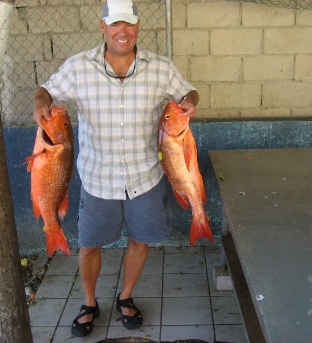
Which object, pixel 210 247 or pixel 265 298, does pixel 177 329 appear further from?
pixel 265 298

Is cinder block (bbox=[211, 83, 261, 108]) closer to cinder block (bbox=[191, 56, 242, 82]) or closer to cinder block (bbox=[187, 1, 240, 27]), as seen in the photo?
cinder block (bbox=[191, 56, 242, 82])

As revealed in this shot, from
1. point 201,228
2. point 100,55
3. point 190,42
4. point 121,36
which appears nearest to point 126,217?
point 201,228

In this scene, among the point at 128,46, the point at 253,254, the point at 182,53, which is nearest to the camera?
the point at 253,254

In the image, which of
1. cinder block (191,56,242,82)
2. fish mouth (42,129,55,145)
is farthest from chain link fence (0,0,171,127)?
fish mouth (42,129,55,145)

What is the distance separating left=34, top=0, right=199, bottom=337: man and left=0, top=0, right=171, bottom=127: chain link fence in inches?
52.2

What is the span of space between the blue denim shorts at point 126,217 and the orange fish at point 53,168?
26 centimetres

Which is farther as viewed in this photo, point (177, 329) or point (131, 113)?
point (177, 329)

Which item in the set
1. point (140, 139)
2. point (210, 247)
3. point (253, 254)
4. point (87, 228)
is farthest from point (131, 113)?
point (210, 247)

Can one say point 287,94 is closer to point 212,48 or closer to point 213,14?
point 212,48

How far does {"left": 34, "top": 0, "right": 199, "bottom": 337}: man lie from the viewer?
3.20 metres

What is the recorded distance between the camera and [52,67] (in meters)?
4.73

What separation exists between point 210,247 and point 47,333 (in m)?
1.86

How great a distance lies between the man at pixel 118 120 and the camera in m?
3.20

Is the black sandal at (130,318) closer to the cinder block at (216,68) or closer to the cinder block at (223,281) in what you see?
the cinder block at (223,281)
